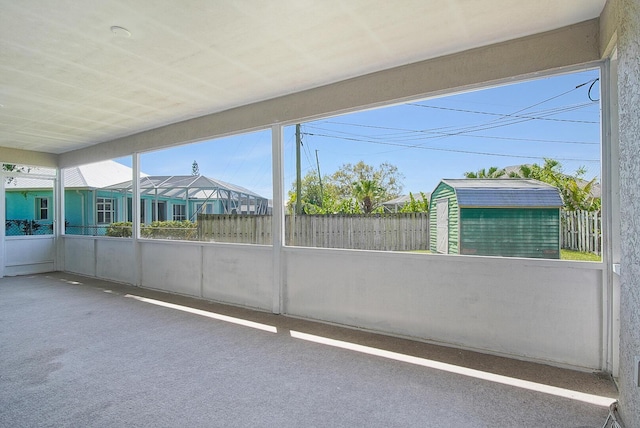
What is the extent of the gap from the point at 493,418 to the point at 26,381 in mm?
3392

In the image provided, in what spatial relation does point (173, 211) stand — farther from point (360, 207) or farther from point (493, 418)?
point (493, 418)

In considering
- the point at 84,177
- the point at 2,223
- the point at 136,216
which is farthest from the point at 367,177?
the point at 84,177

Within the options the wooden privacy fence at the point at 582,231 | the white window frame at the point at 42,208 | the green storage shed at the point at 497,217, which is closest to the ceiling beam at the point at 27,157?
the white window frame at the point at 42,208

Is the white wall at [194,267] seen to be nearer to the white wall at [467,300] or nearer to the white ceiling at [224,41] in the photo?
the white wall at [467,300]

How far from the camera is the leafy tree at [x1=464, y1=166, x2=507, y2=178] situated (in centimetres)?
315

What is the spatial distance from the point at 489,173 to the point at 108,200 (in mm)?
9042

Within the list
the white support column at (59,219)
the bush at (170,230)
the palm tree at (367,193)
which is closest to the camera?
the palm tree at (367,193)

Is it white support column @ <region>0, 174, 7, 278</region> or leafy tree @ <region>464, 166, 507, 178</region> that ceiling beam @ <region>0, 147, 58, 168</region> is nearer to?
white support column @ <region>0, 174, 7, 278</region>

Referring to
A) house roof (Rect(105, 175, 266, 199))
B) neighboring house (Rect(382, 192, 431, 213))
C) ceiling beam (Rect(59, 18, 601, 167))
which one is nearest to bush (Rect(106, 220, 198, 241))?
house roof (Rect(105, 175, 266, 199))

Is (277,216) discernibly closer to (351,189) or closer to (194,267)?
(351,189)

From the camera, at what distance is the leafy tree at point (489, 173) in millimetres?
3148

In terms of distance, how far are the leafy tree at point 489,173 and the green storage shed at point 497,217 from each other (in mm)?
44

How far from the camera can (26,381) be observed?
2670 mm

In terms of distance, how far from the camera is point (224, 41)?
2975 mm
